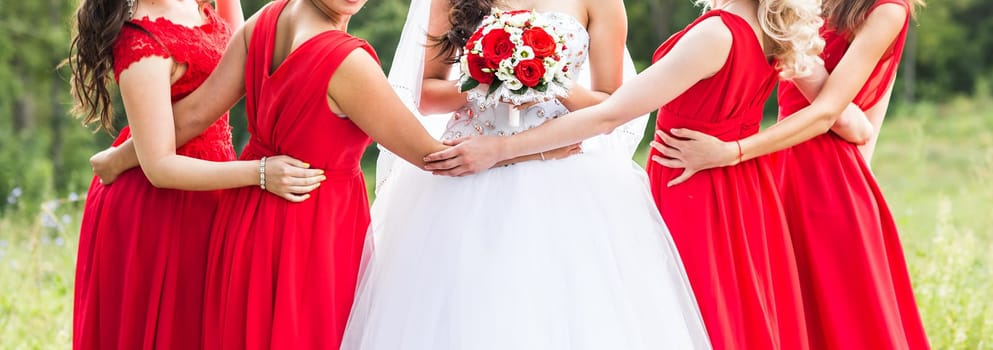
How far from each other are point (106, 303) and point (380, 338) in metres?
1.10

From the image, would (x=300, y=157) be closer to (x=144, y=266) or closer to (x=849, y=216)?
(x=144, y=266)

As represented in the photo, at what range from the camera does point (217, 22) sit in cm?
388

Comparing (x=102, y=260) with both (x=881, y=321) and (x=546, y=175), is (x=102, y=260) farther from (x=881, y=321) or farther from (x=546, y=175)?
(x=881, y=321)

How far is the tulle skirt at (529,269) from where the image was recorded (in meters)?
3.23

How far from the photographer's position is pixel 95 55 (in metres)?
3.55

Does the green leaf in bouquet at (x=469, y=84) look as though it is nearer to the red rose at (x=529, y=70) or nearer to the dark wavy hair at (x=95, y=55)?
the red rose at (x=529, y=70)

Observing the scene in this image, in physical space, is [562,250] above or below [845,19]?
below

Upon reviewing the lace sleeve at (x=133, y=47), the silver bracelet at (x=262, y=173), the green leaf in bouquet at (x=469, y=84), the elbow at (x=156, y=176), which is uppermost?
the lace sleeve at (x=133, y=47)

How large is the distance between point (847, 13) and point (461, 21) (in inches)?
59.6

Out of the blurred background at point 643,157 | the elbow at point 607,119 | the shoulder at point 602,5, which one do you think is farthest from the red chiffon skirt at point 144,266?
the shoulder at point 602,5

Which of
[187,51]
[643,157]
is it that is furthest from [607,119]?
[643,157]

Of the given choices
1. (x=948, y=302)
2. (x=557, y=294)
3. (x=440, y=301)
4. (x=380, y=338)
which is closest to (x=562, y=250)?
(x=557, y=294)

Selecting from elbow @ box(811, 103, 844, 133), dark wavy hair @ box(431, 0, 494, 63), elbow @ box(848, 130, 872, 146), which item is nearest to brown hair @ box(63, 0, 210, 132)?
dark wavy hair @ box(431, 0, 494, 63)

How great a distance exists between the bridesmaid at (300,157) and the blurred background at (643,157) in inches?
40.1
